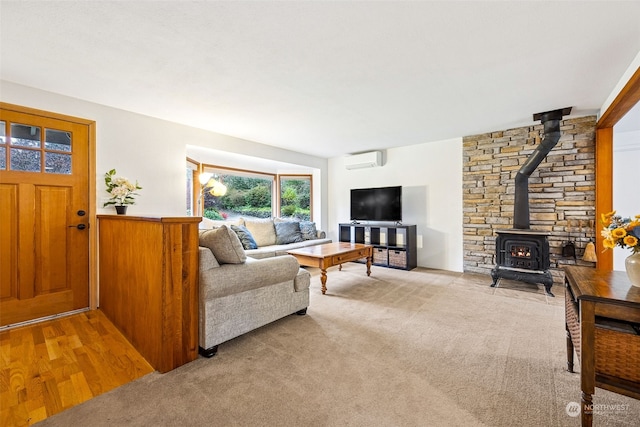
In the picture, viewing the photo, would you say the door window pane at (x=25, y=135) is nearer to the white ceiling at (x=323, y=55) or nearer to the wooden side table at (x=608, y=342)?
the white ceiling at (x=323, y=55)

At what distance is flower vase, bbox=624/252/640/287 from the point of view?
4.37 feet

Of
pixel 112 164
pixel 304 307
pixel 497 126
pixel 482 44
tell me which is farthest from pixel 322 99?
pixel 497 126

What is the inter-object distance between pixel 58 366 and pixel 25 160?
203 cm

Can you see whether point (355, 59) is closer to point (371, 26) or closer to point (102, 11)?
point (371, 26)

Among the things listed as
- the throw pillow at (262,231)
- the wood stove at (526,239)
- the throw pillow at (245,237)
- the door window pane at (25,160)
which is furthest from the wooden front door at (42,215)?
the wood stove at (526,239)

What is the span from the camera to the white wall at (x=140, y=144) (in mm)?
2773

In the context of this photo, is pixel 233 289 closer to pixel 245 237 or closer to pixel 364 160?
pixel 245 237

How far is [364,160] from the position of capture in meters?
5.48

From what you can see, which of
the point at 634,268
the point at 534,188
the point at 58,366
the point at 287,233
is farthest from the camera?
the point at 287,233

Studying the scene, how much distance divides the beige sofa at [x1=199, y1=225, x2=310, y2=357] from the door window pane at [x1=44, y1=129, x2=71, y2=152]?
79.2 inches

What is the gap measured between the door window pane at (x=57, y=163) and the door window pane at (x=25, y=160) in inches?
2.5

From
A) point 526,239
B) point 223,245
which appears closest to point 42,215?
point 223,245

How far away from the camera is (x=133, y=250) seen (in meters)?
2.13

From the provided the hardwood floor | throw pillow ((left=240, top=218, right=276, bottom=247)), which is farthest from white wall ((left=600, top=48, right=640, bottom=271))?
the hardwood floor
